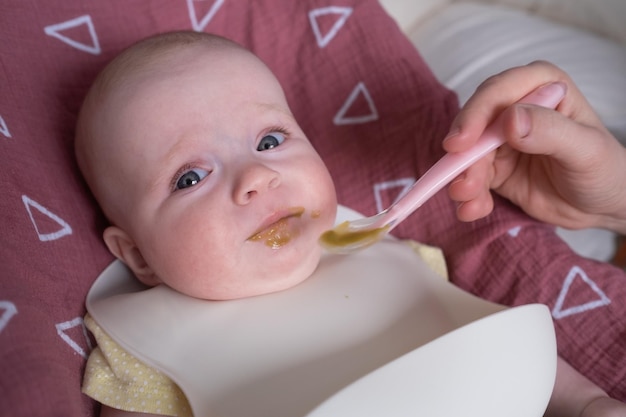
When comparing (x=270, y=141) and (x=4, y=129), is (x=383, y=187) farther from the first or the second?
(x=4, y=129)

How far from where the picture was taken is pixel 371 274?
2.81 ft

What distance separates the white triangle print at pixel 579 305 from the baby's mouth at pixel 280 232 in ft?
1.16

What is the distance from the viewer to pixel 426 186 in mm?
775

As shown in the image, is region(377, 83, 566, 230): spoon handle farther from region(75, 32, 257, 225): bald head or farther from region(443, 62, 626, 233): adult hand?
region(75, 32, 257, 225): bald head

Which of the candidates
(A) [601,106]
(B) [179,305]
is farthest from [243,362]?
(A) [601,106]

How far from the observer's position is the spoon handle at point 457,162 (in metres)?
0.76

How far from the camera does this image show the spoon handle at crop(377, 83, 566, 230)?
0.76 meters

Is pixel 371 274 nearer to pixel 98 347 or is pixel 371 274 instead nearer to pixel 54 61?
pixel 98 347

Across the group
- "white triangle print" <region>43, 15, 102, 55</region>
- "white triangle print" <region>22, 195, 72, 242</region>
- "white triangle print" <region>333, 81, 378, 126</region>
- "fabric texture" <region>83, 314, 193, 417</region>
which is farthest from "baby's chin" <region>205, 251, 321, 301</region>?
"white triangle print" <region>43, 15, 102, 55</region>

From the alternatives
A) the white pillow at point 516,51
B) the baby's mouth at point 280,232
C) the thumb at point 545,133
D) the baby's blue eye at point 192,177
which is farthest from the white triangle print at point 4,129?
the white pillow at point 516,51

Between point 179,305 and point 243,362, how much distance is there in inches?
4.9

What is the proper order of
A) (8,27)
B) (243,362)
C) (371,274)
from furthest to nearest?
1. (8,27)
2. (371,274)
3. (243,362)

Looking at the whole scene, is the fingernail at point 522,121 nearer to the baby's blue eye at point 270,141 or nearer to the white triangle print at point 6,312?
the baby's blue eye at point 270,141

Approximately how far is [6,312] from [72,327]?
8.1 inches
